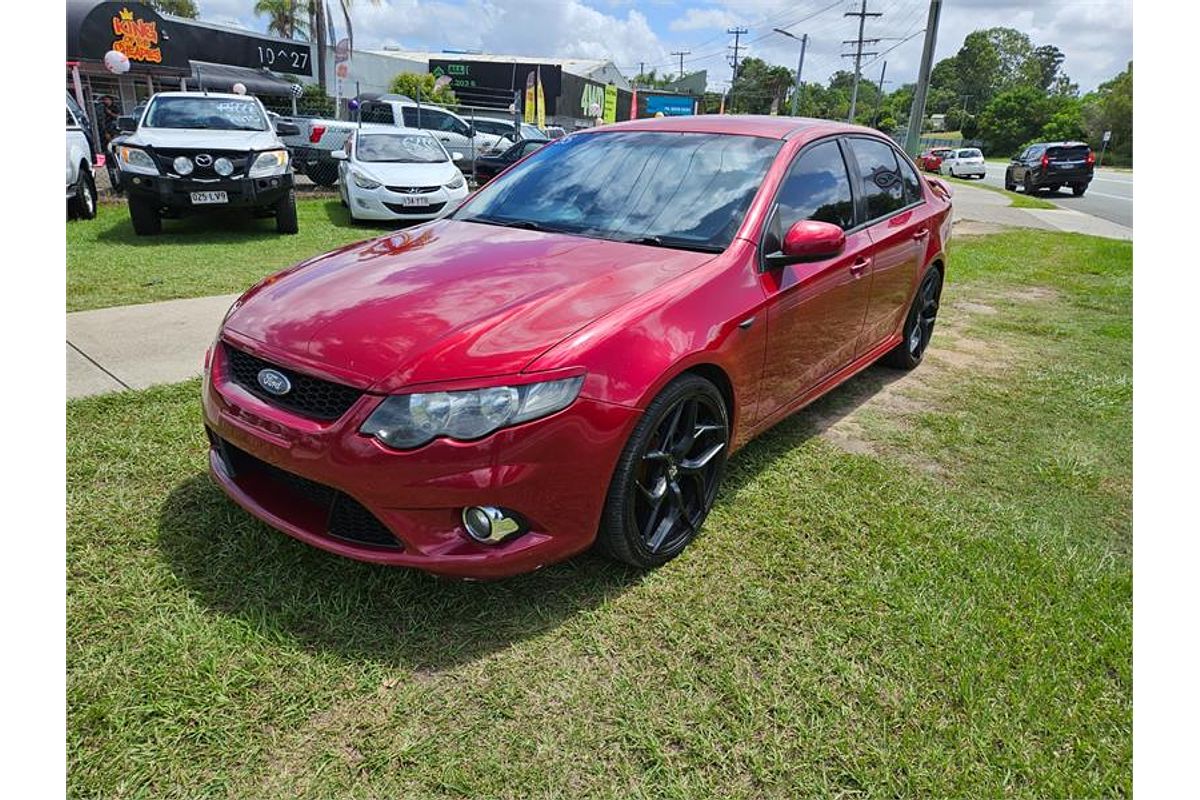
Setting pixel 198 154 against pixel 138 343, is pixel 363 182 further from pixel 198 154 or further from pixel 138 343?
pixel 138 343

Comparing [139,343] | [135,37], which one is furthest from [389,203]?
[135,37]

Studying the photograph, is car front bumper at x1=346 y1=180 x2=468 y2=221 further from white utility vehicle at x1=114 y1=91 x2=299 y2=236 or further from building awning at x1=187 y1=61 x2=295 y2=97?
building awning at x1=187 y1=61 x2=295 y2=97

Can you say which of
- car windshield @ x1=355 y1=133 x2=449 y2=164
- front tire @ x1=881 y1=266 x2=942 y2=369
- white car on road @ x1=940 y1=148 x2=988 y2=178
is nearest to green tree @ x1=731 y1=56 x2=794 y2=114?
white car on road @ x1=940 y1=148 x2=988 y2=178

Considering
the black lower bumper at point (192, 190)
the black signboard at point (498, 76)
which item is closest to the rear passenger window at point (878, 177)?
the black lower bumper at point (192, 190)

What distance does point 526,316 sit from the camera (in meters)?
2.38

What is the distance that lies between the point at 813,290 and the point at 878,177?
1329mm

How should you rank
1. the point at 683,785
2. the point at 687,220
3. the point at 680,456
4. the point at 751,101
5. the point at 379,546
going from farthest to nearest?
the point at 751,101, the point at 687,220, the point at 680,456, the point at 379,546, the point at 683,785

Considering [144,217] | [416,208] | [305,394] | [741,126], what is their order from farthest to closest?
[416,208]
[144,217]
[741,126]
[305,394]

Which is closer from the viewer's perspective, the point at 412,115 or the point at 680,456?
the point at 680,456

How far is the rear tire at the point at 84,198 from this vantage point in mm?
9242

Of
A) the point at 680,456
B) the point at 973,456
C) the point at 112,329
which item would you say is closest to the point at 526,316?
the point at 680,456

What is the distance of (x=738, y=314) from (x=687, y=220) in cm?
54

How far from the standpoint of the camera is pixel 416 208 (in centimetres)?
1042

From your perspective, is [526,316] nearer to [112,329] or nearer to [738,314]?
[738,314]
